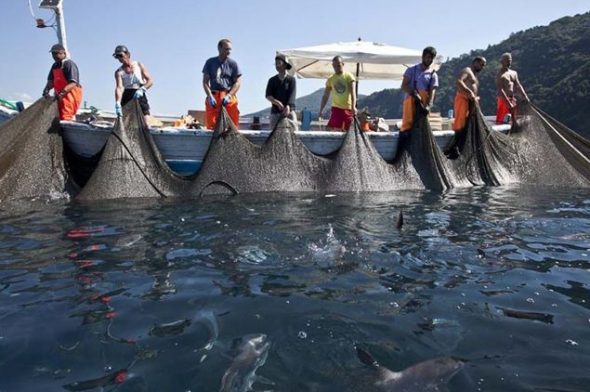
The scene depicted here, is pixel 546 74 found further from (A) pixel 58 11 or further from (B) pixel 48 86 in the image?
(B) pixel 48 86

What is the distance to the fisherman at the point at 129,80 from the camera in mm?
8047

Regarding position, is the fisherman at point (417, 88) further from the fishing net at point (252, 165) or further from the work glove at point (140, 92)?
the work glove at point (140, 92)

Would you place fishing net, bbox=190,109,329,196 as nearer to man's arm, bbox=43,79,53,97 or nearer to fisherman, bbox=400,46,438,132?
fisherman, bbox=400,46,438,132

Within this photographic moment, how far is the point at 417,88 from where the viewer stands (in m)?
9.28

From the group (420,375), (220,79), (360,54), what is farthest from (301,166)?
(420,375)

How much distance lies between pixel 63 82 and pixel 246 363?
24.2 ft

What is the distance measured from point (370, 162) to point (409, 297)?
5334 mm

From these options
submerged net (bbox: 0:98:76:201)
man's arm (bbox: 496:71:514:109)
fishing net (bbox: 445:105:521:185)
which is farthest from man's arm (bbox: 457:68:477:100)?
submerged net (bbox: 0:98:76:201)

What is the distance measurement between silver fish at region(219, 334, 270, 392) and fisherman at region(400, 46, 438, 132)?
729cm

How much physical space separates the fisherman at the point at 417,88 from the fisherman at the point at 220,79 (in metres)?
3.49

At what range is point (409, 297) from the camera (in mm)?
3533

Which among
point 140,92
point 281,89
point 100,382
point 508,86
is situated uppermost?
point 508,86

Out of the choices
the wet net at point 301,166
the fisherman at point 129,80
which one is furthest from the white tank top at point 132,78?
the wet net at point 301,166

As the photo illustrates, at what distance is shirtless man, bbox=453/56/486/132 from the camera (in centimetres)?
944
